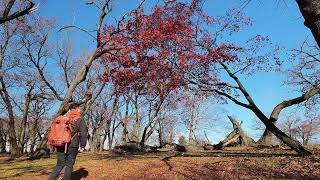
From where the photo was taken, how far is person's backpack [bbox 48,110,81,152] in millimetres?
8383

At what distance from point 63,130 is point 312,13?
20.7 feet

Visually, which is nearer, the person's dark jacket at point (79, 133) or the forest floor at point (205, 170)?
the person's dark jacket at point (79, 133)

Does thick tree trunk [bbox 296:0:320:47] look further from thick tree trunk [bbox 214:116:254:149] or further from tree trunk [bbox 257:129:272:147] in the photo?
thick tree trunk [bbox 214:116:254:149]

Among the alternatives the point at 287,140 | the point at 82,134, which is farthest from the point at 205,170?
the point at 82,134

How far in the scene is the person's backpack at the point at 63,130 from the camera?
8.38 m

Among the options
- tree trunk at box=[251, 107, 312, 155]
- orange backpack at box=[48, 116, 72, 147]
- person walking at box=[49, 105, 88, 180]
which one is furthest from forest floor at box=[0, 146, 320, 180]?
orange backpack at box=[48, 116, 72, 147]

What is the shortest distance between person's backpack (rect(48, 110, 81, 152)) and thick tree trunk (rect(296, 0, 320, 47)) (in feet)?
19.8

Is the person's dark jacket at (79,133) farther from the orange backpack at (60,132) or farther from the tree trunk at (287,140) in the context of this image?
the tree trunk at (287,140)

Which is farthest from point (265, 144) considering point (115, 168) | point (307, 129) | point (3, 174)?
point (307, 129)

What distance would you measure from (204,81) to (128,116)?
2520 cm

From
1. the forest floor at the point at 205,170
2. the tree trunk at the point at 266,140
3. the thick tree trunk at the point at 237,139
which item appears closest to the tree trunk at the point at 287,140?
the forest floor at the point at 205,170

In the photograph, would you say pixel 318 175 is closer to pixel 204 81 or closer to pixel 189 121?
pixel 204 81

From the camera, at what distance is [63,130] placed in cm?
853

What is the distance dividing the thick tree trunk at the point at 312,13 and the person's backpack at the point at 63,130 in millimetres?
6040
